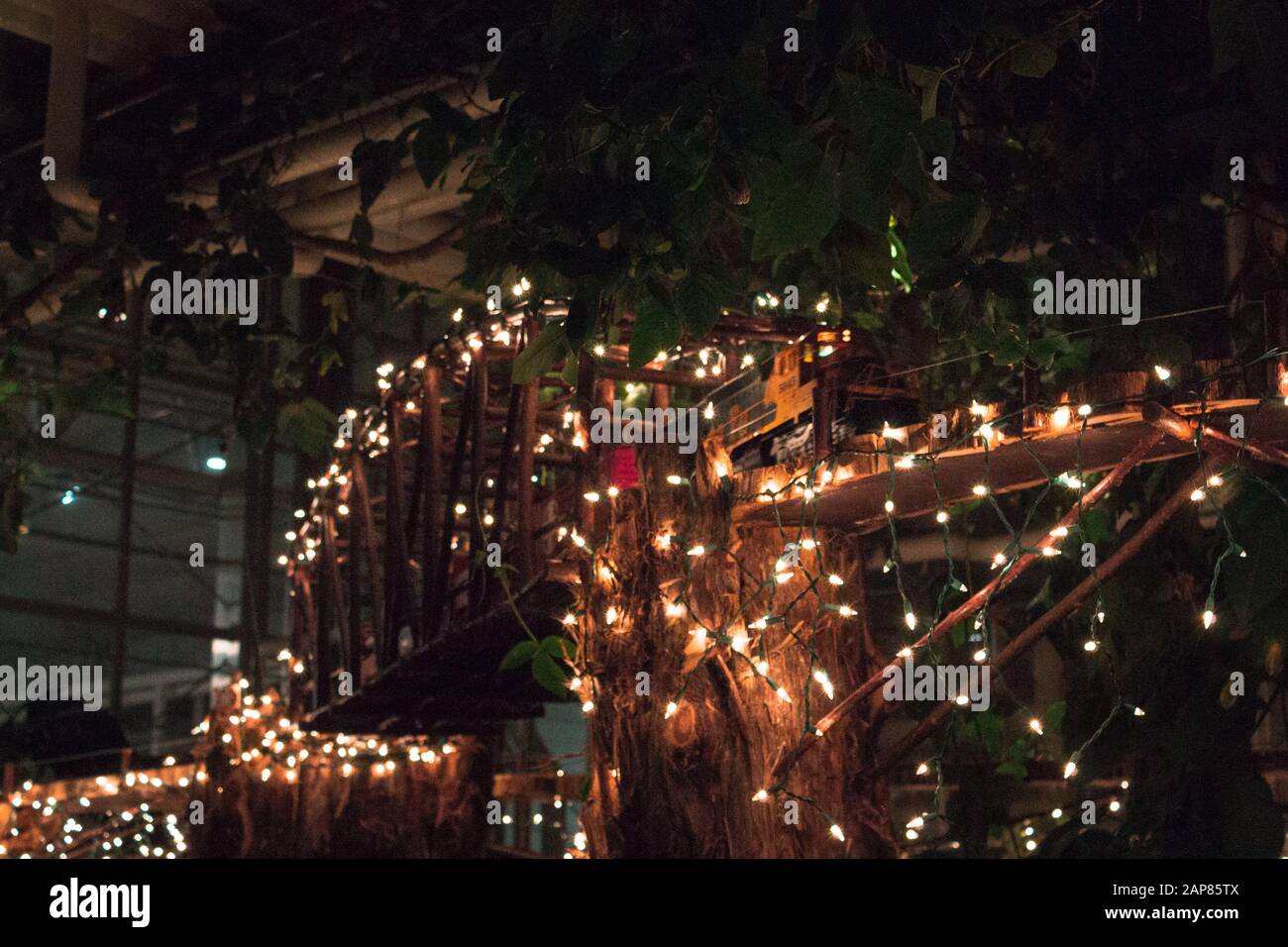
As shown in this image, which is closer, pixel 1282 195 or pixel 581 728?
pixel 1282 195

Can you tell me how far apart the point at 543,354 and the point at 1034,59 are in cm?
95

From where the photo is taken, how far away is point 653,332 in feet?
6.54

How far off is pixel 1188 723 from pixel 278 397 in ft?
9.69

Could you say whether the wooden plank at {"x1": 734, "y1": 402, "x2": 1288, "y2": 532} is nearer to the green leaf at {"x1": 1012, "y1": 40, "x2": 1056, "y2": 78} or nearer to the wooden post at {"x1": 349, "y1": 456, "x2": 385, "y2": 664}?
the green leaf at {"x1": 1012, "y1": 40, "x2": 1056, "y2": 78}

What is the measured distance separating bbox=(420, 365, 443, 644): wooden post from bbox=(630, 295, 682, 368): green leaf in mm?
2739

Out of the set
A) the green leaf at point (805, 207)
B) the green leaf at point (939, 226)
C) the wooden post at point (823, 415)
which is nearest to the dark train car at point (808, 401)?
the wooden post at point (823, 415)

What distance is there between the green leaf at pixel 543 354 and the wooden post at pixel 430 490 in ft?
8.06

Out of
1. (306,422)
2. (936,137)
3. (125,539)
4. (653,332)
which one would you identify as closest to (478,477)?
(306,422)

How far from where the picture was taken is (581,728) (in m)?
12.5

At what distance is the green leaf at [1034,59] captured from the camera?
2.42 m

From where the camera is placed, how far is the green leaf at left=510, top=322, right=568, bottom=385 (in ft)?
7.22

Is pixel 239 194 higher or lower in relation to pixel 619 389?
higher
